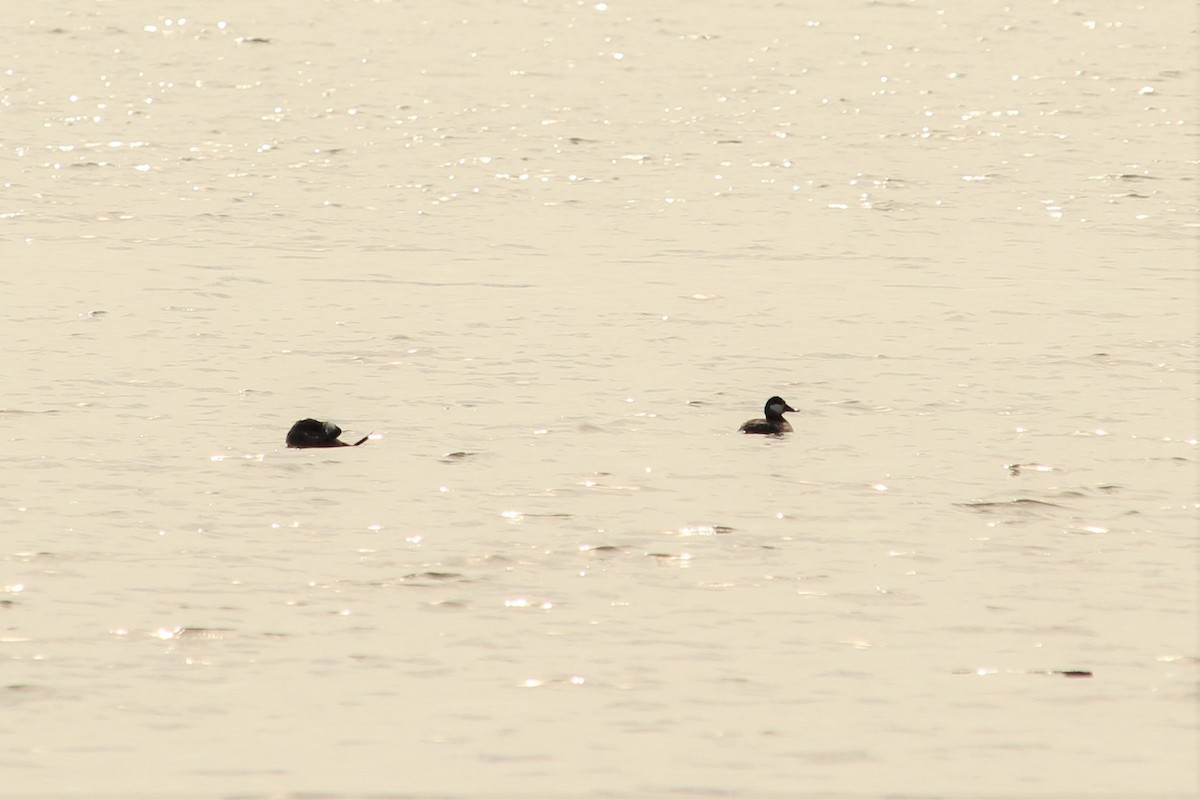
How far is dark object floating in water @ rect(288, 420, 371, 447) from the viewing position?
19.4 meters

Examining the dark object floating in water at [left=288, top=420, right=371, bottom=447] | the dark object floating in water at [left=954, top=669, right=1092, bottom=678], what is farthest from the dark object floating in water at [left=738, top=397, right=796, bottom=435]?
the dark object floating in water at [left=954, top=669, right=1092, bottom=678]

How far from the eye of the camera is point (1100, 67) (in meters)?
57.6

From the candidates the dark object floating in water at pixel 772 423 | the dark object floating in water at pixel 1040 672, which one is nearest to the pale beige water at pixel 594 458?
the dark object floating in water at pixel 1040 672

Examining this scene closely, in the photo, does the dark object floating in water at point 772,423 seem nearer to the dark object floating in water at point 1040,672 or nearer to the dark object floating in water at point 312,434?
the dark object floating in water at point 312,434

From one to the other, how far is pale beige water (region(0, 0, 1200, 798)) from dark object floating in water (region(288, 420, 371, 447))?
0.43 ft

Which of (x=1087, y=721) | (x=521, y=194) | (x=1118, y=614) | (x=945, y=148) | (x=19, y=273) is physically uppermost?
(x=945, y=148)

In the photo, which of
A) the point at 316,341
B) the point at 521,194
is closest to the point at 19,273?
the point at 316,341

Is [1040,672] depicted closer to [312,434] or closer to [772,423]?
[772,423]

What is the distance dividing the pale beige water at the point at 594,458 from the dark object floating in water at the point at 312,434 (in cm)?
13

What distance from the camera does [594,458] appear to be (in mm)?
19453

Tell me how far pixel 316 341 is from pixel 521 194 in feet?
40.6

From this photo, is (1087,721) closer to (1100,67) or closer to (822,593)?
(822,593)

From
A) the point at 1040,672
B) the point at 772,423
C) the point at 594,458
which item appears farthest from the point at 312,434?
the point at 1040,672

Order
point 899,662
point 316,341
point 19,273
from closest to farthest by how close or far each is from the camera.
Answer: point 899,662 < point 316,341 < point 19,273
